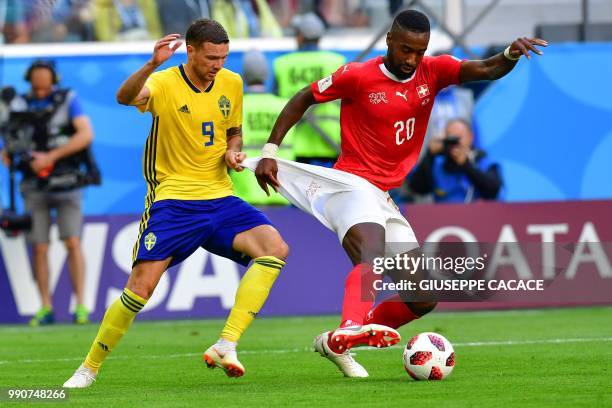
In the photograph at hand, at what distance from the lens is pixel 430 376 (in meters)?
8.38

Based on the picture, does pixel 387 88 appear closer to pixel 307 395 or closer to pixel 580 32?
pixel 307 395

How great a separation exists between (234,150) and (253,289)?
917 millimetres

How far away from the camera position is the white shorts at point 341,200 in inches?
340

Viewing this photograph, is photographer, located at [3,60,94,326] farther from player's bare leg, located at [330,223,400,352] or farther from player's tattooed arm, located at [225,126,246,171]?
player's bare leg, located at [330,223,400,352]

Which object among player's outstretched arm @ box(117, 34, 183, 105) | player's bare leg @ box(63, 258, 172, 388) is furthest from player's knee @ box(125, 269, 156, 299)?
player's outstretched arm @ box(117, 34, 183, 105)

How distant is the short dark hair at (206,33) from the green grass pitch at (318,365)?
2.09 metres

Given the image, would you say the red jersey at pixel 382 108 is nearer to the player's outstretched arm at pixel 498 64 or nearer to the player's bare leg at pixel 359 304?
the player's outstretched arm at pixel 498 64

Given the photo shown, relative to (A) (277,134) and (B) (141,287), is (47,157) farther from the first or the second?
(B) (141,287)

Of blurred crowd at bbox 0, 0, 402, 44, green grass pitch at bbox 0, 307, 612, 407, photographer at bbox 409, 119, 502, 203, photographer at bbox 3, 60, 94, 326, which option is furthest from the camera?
blurred crowd at bbox 0, 0, 402, 44

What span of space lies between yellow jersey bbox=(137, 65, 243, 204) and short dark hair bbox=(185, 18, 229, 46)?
321 millimetres

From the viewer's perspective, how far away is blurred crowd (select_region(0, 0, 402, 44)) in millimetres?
18672

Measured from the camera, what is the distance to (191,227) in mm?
8688

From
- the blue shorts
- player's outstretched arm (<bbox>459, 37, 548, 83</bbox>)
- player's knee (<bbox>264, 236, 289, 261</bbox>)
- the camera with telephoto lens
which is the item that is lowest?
the camera with telephoto lens

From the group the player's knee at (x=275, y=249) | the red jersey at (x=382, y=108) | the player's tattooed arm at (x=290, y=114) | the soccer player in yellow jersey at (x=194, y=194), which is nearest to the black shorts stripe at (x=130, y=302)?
the soccer player in yellow jersey at (x=194, y=194)
